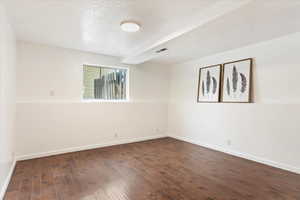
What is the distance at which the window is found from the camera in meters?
4.14

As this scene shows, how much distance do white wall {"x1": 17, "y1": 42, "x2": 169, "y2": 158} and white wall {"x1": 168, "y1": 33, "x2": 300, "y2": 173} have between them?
203cm

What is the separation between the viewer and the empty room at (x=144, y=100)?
6.89ft

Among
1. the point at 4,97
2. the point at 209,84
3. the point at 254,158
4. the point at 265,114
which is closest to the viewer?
the point at 4,97

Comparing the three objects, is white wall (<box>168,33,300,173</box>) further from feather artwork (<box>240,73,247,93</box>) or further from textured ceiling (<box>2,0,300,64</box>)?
textured ceiling (<box>2,0,300,64</box>)

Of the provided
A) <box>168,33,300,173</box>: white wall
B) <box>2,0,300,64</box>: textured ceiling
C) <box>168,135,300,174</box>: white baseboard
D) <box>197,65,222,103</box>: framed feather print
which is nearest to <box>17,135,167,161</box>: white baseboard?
<box>168,135,300,174</box>: white baseboard

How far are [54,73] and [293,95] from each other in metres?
4.82

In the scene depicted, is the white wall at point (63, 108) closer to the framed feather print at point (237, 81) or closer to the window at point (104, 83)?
the window at point (104, 83)

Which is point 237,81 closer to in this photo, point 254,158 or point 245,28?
point 245,28

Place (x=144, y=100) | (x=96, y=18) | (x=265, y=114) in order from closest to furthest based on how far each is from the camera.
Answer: (x=96, y=18) < (x=265, y=114) < (x=144, y=100)

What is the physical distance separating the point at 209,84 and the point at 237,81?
0.74m

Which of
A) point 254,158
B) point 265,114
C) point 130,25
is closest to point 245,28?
point 265,114

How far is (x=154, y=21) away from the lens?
2.43m

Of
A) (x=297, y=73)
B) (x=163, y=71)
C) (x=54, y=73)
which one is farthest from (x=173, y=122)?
(x=54, y=73)

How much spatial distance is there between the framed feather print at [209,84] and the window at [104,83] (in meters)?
2.19
